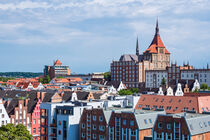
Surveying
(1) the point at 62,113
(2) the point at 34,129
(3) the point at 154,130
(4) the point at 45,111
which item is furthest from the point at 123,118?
(2) the point at 34,129

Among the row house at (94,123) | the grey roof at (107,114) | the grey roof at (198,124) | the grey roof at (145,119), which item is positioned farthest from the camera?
the row house at (94,123)

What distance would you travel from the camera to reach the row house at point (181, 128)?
222 ft

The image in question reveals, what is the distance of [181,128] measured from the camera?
68000mm

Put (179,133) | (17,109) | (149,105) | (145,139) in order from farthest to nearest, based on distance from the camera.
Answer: (149,105) < (17,109) < (145,139) < (179,133)

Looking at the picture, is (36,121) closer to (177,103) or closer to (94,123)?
(94,123)

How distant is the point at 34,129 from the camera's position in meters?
101

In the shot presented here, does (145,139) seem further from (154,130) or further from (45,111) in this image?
(45,111)

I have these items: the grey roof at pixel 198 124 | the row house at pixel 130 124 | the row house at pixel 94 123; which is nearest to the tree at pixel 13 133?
the row house at pixel 94 123

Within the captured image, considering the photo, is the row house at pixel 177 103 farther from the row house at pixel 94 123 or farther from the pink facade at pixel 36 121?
the pink facade at pixel 36 121

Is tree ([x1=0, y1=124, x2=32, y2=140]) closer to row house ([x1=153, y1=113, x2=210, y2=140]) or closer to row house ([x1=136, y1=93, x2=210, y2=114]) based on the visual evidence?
row house ([x1=153, y1=113, x2=210, y2=140])

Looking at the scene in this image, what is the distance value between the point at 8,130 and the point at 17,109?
2305 centimetres

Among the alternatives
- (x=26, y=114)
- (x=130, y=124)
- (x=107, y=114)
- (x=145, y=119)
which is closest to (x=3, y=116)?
(x=26, y=114)

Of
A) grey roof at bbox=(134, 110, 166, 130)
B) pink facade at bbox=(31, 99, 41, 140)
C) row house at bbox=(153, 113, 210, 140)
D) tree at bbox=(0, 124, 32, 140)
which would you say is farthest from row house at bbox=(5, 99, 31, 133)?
row house at bbox=(153, 113, 210, 140)

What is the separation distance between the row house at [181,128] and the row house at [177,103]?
3291 cm
